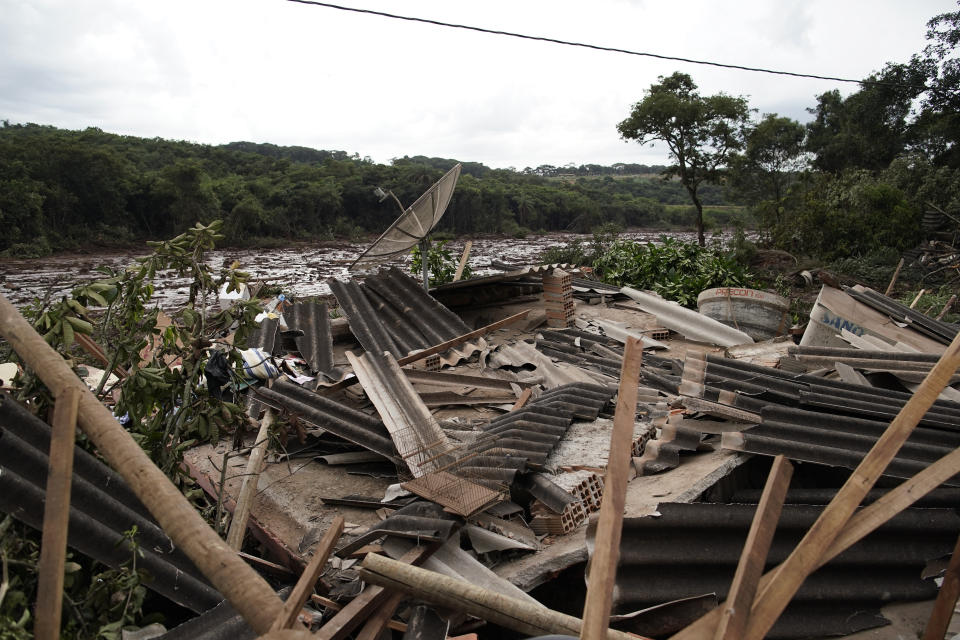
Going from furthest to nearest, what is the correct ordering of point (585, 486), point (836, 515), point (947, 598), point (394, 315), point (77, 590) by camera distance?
point (394, 315), point (585, 486), point (77, 590), point (947, 598), point (836, 515)

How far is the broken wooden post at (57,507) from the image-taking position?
1.60 m

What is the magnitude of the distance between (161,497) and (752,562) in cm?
163

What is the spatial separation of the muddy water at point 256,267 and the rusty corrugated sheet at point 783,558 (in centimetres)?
1102

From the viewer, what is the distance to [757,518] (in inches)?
61.9

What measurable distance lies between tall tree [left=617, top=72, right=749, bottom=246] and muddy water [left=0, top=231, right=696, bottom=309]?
592cm

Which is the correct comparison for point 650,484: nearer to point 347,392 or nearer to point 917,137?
point 347,392

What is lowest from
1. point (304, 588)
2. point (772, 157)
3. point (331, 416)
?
point (331, 416)

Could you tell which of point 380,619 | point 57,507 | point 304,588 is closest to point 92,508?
point 57,507

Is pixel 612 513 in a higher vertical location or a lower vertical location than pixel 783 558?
higher

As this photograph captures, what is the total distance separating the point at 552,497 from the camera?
345cm

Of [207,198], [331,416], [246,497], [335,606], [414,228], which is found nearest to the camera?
[335,606]

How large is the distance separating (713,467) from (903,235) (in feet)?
64.9

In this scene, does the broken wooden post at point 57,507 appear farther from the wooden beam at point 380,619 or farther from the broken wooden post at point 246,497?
the broken wooden post at point 246,497

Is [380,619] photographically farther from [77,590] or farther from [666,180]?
[666,180]
